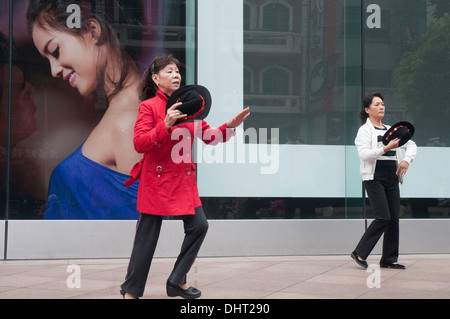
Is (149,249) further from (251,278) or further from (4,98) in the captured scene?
→ (4,98)

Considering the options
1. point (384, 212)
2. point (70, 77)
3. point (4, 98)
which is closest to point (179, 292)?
point (384, 212)

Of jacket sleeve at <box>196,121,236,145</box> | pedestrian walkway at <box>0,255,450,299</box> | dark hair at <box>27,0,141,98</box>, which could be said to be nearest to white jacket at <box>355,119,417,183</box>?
pedestrian walkway at <box>0,255,450,299</box>

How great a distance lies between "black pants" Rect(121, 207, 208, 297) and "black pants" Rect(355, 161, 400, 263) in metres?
2.60

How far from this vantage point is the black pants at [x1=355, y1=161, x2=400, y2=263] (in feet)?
21.5

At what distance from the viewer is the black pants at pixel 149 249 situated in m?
4.52

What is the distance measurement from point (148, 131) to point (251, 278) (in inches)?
90.0

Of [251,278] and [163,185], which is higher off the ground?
[163,185]

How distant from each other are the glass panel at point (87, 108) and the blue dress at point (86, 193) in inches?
0.5

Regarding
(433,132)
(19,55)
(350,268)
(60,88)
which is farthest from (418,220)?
(19,55)

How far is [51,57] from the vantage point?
7695 millimetres

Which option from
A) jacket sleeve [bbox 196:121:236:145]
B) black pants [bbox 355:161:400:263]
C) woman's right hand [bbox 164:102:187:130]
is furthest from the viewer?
black pants [bbox 355:161:400:263]

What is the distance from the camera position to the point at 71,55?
778cm

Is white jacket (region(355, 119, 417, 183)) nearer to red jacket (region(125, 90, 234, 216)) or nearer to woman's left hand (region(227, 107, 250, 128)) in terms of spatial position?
woman's left hand (region(227, 107, 250, 128))

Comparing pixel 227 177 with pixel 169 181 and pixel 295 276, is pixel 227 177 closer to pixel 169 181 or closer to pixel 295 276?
pixel 295 276
